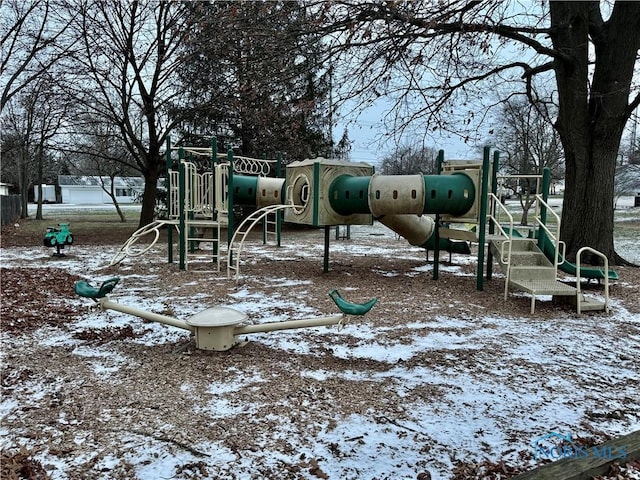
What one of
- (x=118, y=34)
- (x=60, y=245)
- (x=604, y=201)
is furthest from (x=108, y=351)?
(x=118, y=34)

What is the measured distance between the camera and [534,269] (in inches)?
264

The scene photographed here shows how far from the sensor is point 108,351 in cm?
437

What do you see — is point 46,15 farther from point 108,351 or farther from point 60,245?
point 108,351

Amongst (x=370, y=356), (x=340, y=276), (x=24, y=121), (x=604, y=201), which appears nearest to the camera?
(x=370, y=356)

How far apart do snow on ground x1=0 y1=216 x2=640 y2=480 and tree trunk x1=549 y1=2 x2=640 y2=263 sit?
3995mm

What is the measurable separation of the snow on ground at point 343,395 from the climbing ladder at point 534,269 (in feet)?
1.03

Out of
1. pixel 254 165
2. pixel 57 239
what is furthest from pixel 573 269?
pixel 57 239

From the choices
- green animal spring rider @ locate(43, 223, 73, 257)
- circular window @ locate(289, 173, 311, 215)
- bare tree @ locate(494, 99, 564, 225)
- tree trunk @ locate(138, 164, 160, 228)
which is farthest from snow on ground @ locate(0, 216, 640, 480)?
bare tree @ locate(494, 99, 564, 225)

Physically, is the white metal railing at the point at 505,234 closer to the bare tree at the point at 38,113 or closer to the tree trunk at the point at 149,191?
the tree trunk at the point at 149,191

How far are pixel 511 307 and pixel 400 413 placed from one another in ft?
12.8

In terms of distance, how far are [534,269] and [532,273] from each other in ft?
0.21

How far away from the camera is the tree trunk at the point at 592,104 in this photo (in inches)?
359

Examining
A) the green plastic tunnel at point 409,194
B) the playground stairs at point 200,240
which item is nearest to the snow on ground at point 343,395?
the green plastic tunnel at point 409,194

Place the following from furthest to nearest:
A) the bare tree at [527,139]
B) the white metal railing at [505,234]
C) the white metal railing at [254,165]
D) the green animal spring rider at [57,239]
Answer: the bare tree at [527,139]
the white metal railing at [254,165]
the green animal spring rider at [57,239]
the white metal railing at [505,234]
